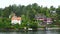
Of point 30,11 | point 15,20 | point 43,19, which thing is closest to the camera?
point 15,20

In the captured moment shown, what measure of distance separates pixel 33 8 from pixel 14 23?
3634 millimetres

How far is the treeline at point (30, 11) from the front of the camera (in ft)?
58.1

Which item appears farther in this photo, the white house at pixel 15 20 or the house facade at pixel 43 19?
the house facade at pixel 43 19

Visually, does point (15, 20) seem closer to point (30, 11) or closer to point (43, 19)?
point (30, 11)

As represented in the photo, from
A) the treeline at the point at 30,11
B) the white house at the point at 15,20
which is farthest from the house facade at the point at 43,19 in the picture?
the white house at the point at 15,20

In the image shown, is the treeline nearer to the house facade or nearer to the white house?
the house facade

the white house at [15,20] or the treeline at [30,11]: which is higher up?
the treeline at [30,11]

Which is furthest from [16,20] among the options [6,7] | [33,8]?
[33,8]

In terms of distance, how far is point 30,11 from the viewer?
1853 centimetres

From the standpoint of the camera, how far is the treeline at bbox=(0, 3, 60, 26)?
1770 centimetres

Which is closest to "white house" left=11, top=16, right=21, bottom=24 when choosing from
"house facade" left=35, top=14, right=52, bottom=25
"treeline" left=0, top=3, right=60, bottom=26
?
"treeline" left=0, top=3, right=60, bottom=26

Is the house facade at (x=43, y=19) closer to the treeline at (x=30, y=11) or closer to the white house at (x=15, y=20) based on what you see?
the treeline at (x=30, y=11)

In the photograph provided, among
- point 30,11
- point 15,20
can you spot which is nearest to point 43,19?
point 30,11

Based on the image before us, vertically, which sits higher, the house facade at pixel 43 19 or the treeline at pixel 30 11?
the treeline at pixel 30 11
